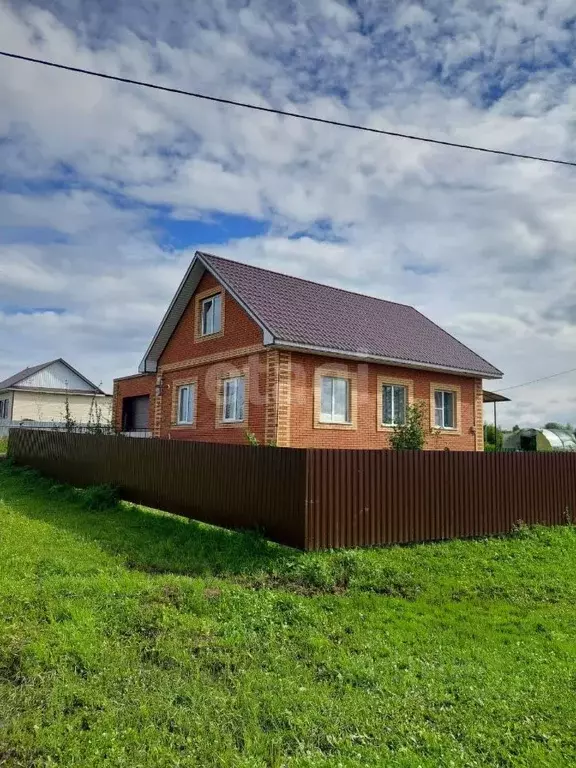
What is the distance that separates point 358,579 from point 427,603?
0.86 meters

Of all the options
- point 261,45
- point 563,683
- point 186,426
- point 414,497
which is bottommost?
point 563,683

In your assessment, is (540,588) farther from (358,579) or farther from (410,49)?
(410,49)

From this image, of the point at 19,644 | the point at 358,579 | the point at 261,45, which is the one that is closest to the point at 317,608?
the point at 358,579

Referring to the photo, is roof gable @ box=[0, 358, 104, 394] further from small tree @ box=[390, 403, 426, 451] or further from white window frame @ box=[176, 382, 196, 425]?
small tree @ box=[390, 403, 426, 451]

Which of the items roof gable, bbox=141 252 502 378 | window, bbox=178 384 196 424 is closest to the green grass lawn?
roof gable, bbox=141 252 502 378

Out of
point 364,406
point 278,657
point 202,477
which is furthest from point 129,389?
point 278,657

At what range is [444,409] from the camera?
1762 cm

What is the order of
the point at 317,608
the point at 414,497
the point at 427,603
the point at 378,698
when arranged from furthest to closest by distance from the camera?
the point at 414,497 < the point at 427,603 < the point at 317,608 < the point at 378,698

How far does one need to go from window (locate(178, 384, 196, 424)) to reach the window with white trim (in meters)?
7.60

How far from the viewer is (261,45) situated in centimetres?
775

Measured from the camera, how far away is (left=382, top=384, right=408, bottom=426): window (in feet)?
51.7

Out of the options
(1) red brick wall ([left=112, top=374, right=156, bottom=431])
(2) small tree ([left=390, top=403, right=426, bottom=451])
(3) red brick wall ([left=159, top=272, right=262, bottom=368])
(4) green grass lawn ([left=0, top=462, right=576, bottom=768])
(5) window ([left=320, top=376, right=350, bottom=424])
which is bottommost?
(4) green grass lawn ([left=0, top=462, right=576, bottom=768])

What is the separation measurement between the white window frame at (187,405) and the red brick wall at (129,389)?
3.47 metres

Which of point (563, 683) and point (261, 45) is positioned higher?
point (261, 45)
